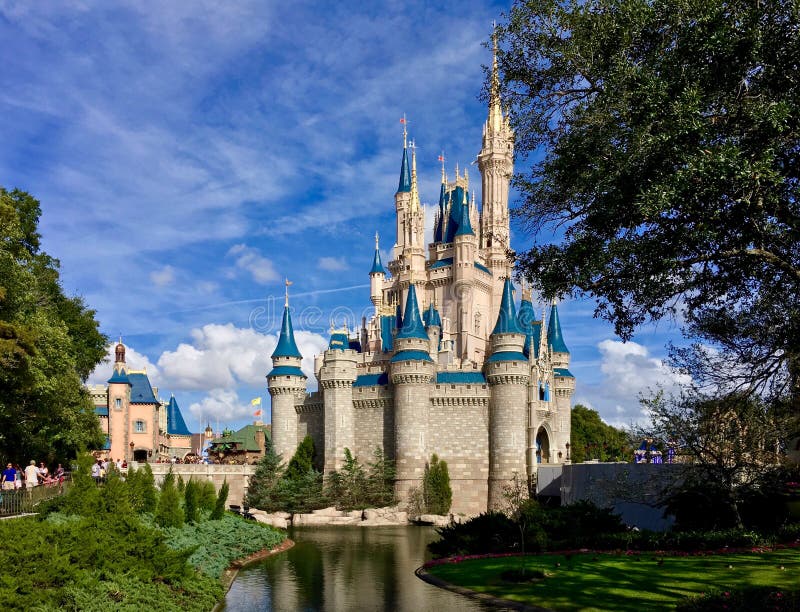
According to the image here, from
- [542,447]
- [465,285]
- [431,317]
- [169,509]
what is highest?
[465,285]

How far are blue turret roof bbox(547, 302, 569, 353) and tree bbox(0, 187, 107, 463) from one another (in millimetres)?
35227

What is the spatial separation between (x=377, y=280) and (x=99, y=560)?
55978mm

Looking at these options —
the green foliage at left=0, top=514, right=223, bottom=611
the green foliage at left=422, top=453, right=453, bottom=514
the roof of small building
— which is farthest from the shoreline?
the roof of small building

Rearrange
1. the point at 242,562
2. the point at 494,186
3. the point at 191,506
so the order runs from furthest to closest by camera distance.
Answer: the point at 494,186
the point at 191,506
the point at 242,562

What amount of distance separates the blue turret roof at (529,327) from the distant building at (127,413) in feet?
96.0

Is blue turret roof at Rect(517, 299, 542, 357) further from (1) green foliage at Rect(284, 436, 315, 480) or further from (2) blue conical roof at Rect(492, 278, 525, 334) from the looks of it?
(1) green foliage at Rect(284, 436, 315, 480)

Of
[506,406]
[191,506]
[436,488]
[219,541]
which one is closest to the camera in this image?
[219,541]

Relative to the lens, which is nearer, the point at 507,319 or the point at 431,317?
the point at 507,319

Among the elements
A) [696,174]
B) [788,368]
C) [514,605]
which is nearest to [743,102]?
[696,174]

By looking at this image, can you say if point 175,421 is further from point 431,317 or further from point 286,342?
point 431,317

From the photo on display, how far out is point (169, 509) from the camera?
23.1 m

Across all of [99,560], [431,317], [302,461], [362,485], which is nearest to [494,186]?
[431,317]

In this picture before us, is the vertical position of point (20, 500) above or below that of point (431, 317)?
below

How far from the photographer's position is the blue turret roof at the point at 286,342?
195ft
